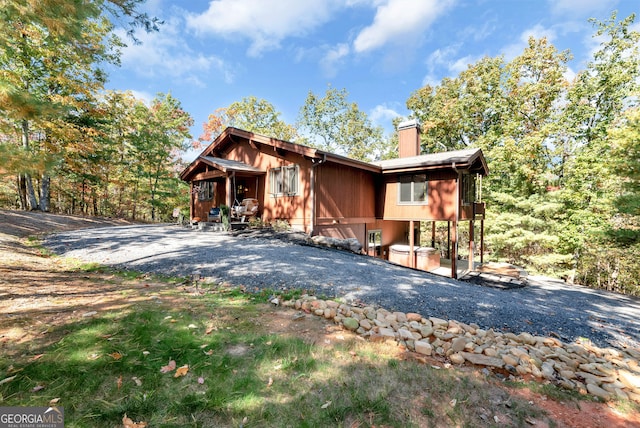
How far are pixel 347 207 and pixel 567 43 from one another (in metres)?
18.0

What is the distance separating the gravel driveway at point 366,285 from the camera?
4344mm

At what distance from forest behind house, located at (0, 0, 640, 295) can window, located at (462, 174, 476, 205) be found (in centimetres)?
433

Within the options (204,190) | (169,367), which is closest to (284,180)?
(204,190)

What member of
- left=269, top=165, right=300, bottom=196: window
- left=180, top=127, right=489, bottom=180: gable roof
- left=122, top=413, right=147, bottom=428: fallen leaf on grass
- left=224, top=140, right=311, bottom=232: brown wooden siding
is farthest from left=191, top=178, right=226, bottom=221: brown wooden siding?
left=122, top=413, right=147, bottom=428: fallen leaf on grass

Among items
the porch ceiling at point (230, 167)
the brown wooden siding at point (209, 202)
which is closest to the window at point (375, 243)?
the porch ceiling at point (230, 167)

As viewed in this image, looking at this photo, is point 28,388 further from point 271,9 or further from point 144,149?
point 144,149

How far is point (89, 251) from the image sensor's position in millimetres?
7293

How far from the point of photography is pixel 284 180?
11.9 m

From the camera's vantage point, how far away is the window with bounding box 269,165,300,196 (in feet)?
37.5

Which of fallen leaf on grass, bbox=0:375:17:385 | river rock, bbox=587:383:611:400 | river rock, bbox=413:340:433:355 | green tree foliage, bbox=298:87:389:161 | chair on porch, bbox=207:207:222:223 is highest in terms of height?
green tree foliage, bbox=298:87:389:161

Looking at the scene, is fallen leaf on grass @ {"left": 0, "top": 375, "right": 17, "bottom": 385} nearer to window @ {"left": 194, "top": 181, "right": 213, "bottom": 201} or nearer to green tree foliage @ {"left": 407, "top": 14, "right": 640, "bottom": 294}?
window @ {"left": 194, "top": 181, "right": 213, "bottom": 201}

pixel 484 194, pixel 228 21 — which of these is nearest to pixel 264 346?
pixel 228 21

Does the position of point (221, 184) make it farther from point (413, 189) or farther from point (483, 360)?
point (483, 360)

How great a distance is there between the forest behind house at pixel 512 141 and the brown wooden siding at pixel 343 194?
27.7 ft
